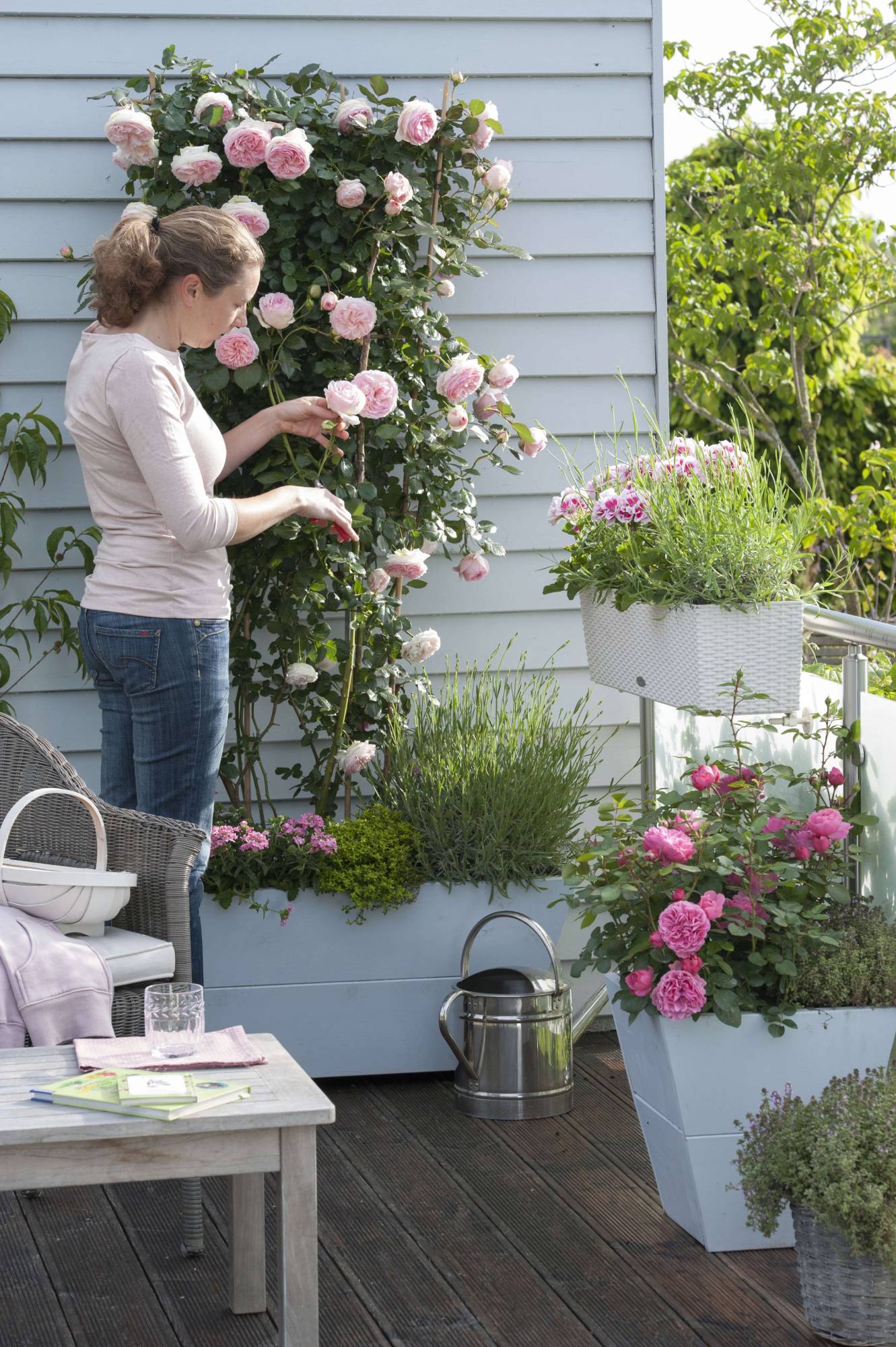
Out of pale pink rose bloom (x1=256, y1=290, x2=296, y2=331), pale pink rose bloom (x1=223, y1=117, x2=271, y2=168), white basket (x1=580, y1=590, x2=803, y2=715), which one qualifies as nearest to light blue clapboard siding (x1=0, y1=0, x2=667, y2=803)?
pale pink rose bloom (x1=223, y1=117, x2=271, y2=168)

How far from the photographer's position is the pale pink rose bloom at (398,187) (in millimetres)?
3236

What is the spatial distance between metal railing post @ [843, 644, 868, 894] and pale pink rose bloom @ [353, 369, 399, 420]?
114 cm

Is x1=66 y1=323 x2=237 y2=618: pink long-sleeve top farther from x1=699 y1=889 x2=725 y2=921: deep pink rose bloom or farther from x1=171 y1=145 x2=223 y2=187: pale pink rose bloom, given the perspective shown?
x1=699 y1=889 x2=725 y2=921: deep pink rose bloom

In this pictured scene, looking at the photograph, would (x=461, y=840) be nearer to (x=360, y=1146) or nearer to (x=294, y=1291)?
(x=360, y=1146)

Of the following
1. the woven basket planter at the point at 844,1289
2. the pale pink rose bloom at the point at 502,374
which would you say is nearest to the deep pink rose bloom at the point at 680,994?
the woven basket planter at the point at 844,1289

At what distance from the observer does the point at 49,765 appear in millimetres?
2869

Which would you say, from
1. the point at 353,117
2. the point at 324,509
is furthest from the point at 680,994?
the point at 353,117

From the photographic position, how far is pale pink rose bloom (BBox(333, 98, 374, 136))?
3.33m

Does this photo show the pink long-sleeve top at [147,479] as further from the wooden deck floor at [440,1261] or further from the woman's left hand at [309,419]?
the wooden deck floor at [440,1261]

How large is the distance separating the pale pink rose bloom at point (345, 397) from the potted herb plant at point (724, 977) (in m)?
1.10

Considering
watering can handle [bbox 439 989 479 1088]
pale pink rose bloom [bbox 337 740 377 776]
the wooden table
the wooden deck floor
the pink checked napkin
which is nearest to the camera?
the wooden table

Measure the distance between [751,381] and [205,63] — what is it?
4.10 m

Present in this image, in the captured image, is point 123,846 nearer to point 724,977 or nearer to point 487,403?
point 724,977

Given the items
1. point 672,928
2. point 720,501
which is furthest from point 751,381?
point 672,928
